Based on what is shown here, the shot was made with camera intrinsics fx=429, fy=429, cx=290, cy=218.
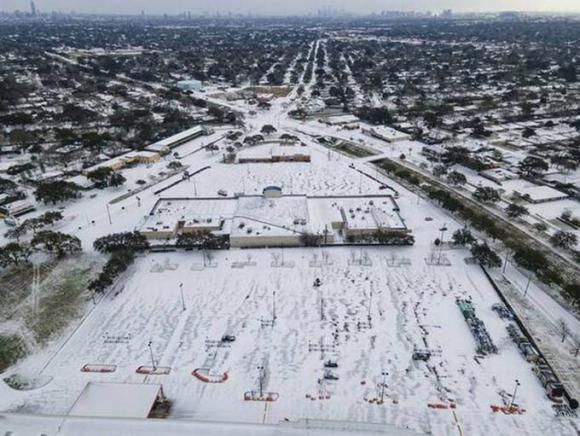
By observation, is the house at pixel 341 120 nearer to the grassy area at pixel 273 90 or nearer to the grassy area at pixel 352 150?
the grassy area at pixel 352 150

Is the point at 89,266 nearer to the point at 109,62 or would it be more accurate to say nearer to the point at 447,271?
the point at 447,271

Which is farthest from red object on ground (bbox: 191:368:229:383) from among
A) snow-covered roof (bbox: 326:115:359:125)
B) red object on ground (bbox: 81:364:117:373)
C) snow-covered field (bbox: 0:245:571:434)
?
snow-covered roof (bbox: 326:115:359:125)

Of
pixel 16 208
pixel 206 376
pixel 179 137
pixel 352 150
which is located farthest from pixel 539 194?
pixel 16 208

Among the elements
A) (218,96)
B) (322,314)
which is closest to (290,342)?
(322,314)

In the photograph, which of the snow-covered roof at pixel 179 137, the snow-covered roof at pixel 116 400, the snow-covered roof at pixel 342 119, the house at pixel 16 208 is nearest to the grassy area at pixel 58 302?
the snow-covered roof at pixel 116 400

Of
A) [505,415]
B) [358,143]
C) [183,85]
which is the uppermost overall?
[183,85]

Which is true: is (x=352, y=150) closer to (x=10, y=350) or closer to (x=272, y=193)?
(x=272, y=193)
